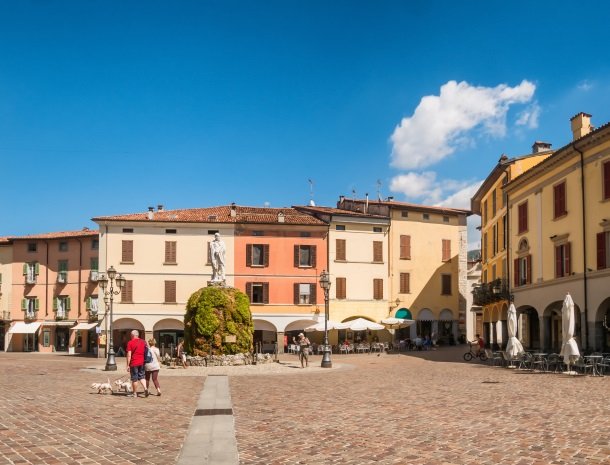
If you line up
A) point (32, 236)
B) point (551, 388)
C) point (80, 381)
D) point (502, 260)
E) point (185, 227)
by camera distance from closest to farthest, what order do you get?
1. point (551, 388)
2. point (80, 381)
3. point (502, 260)
4. point (185, 227)
5. point (32, 236)

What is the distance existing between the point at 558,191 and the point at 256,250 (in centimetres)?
2419

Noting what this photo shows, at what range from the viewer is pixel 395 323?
47656mm

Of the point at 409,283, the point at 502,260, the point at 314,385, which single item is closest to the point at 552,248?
the point at 502,260

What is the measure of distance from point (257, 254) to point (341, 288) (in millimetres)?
6888

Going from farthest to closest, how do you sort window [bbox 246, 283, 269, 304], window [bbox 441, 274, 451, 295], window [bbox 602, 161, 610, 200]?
1. window [bbox 441, 274, 451, 295]
2. window [bbox 246, 283, 269, 304]
3. window [bbox 602, 161, 610, 200]

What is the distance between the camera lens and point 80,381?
2192cm

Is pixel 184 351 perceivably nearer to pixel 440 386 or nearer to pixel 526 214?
pixel 440 386

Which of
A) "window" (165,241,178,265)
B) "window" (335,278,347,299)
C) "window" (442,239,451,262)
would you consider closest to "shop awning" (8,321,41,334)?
"window" (165,241,178,265)

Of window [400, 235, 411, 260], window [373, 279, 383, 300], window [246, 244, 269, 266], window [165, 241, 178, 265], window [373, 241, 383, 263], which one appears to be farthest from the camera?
window [400, 235, 411, 260]

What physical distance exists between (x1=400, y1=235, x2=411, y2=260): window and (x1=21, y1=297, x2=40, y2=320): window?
104 feet

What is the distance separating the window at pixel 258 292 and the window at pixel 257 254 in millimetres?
1575

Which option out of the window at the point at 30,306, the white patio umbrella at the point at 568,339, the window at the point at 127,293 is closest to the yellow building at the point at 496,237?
the white patio umbrella at the point at 568,339

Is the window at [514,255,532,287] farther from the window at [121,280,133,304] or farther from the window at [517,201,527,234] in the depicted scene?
the window at [121,280,133,304]

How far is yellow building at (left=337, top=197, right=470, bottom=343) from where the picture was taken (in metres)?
51.4
